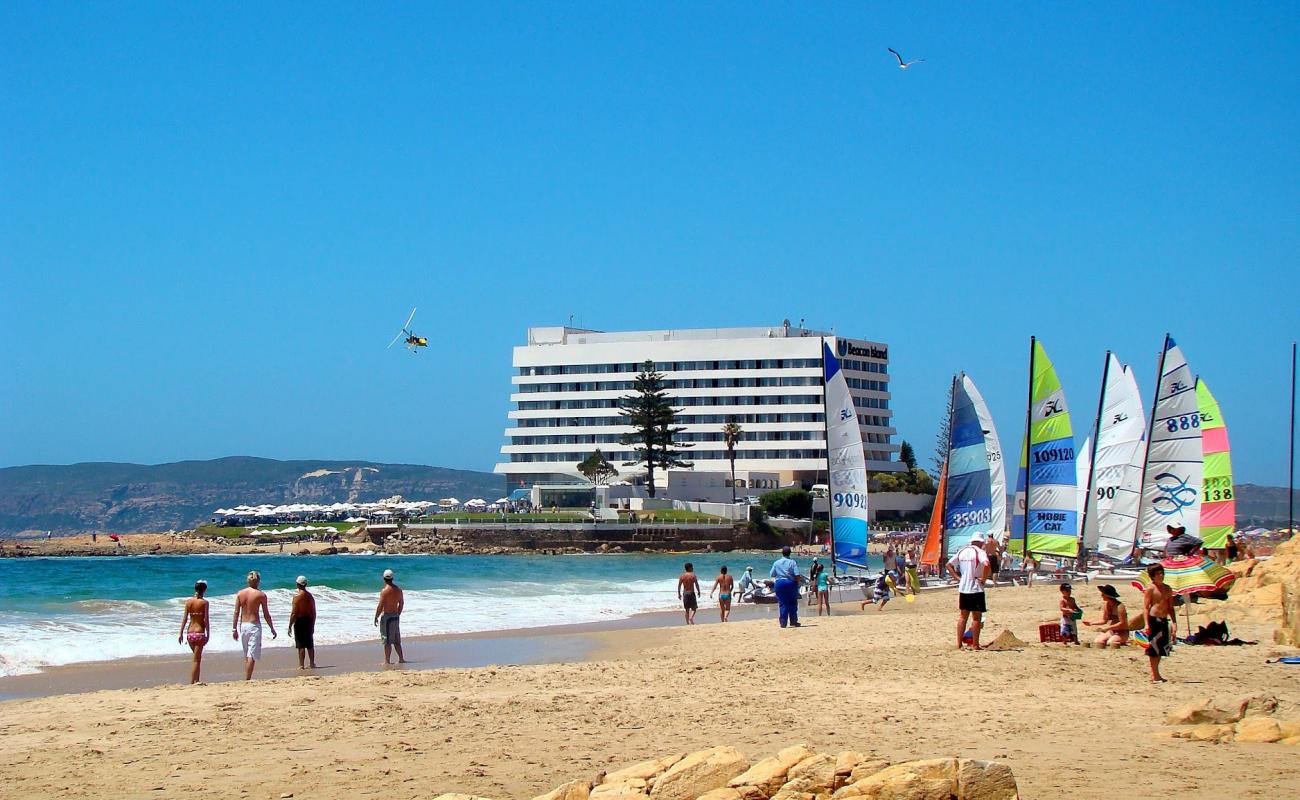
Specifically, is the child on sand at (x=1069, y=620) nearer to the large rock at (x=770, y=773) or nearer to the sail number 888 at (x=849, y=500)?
the large rock at (x=770, y=773)

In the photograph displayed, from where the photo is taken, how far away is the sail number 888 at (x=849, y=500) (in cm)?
2883

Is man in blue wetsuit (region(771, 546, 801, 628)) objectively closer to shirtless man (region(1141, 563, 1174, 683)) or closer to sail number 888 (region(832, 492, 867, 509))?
sail number 888 (region(832, 492, 867, 509))

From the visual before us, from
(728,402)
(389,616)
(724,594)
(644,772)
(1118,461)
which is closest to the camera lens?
(644,772)

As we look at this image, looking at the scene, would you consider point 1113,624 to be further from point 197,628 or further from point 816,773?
point 197,628

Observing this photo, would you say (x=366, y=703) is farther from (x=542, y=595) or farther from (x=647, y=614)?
(x=542, y=595)

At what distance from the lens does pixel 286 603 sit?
34531mm

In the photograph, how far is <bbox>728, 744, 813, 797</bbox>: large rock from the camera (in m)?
7.98

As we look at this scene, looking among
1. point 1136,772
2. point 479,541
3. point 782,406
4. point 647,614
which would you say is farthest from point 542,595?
point 782,406

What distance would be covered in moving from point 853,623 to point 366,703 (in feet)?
41.5

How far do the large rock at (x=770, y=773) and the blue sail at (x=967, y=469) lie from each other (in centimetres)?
2595

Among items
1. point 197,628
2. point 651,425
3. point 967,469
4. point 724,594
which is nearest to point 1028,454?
point 967,469

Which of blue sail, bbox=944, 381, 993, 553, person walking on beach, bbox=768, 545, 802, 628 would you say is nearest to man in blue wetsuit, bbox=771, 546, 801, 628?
person walking on beach, bbox=768, 545, 802, 628

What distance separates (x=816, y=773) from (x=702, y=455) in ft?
369

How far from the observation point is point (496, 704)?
1339 centimetres
